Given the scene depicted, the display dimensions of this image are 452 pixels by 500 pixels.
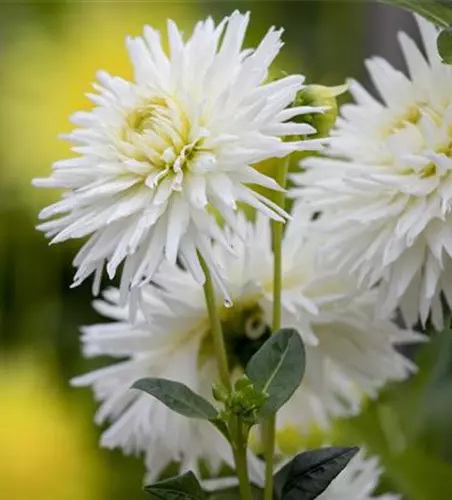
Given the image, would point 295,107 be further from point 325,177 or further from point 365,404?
point 365,404

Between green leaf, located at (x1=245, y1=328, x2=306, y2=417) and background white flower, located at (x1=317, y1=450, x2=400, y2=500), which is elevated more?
green leaf, located at (x1=245, y1=328, x2=306, y2=417)

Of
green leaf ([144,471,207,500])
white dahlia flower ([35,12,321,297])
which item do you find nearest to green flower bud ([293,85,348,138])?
white dahlia flower ([35,12,321,297])

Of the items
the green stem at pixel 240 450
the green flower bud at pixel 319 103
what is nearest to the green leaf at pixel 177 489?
the green stem at pixel 240 450

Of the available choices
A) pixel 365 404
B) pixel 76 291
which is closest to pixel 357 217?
pixel 365 404

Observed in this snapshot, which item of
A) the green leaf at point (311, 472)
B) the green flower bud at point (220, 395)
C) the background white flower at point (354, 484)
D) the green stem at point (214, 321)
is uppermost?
the green stem at point (214, 321)

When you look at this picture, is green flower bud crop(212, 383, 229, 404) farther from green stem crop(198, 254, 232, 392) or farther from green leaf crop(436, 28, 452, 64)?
green leaf crop(436, 28, 452, 64)

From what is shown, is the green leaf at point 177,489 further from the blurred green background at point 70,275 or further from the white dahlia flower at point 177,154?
the blurred green background at point 70,275
